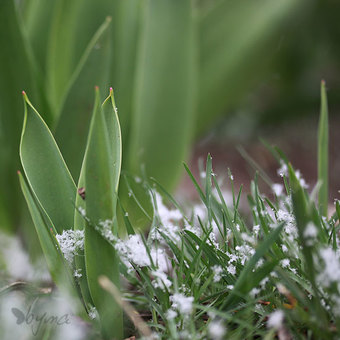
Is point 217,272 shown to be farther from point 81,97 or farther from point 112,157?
point 81,97

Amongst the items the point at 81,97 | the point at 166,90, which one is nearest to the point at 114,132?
the point at 81,97

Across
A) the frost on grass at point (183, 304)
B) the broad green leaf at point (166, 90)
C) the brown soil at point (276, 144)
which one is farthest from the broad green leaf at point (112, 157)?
the brown soil at point (276, 144)

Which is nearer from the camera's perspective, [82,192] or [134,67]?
[82,192]

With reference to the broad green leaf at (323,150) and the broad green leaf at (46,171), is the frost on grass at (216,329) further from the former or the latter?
the broad green leaf at (323,150)

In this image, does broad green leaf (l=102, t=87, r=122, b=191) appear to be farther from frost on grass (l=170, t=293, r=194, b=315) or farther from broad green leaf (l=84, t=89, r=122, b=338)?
frost on grass (l=170, t=293, r=194, b=315)

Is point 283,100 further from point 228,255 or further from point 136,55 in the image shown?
point 228,255

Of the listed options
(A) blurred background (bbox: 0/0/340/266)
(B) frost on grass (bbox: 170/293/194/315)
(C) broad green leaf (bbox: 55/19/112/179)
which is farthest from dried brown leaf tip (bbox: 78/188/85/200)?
(C) broad green leaf (bbox: 55/19/112/179)
